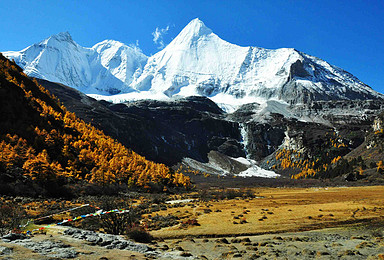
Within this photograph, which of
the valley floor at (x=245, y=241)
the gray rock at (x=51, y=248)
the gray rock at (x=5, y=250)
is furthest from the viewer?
the valley floor at (x=245, y=241)

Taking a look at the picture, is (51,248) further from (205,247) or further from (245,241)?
(245,241)

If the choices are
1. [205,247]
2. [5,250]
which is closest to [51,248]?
[5,250]

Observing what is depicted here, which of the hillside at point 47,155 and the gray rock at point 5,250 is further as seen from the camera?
the hillside at point 47,155

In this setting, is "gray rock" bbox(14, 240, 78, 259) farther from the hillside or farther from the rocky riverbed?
the hillside

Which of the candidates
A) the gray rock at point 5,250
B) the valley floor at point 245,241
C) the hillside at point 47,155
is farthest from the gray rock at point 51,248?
the hillside at point 47,155

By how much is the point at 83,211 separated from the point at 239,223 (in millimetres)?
22520

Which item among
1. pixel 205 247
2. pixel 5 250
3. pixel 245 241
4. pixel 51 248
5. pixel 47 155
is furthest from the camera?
pixel 47 155

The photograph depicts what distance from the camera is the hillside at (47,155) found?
6438 cm

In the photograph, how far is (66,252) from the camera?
16.7 metres

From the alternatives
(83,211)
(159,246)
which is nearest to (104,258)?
(159,246)

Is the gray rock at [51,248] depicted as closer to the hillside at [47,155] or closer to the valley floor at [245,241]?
the valley floor at [245,241]

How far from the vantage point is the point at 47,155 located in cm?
7869

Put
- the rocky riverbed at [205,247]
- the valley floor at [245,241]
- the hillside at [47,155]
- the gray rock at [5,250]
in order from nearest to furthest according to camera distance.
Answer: the gray rock at [5,250], the rocky riverbed at [205,247], the valley floor at [245,241], the hillside at [47,155]

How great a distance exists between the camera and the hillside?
211 feet
